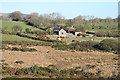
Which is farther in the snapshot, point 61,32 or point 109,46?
point 61,32

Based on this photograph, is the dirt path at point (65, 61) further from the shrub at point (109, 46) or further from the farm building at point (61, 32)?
the farm building at point (61, 32)

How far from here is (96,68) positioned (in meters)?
21.5

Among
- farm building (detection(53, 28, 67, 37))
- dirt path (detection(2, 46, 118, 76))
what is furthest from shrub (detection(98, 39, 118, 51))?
farm building (detection(53, 28, 67, 37))

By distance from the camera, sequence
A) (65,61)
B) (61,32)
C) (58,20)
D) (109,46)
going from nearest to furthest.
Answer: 1. (65,61)
2. (109,46)
3. (61,32)
4. (58,20)

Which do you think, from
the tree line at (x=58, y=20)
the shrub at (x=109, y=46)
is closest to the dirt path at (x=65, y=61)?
the shrub at (x=109, y=46)

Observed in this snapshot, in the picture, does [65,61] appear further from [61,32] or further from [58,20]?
[58,20]

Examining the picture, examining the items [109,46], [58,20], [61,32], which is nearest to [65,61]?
[109,46]

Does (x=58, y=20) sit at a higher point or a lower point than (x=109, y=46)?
higher

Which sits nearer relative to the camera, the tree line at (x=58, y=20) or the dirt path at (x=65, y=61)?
the dirt path at (x=65, y=61)

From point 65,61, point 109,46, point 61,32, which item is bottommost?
point 65,61

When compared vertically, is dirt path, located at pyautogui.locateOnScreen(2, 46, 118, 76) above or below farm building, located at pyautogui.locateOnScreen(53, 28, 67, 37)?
below

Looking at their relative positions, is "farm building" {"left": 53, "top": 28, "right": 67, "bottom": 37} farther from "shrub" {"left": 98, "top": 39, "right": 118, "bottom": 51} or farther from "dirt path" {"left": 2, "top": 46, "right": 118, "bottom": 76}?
"dirt path" {"left": 2, "top": 46, "right": 118, "bottom": 76}

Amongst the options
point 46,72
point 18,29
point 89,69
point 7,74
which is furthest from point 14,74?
point 18,29

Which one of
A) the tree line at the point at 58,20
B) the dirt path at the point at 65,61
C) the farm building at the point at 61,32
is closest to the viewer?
the dirt path at the point at 65,61
